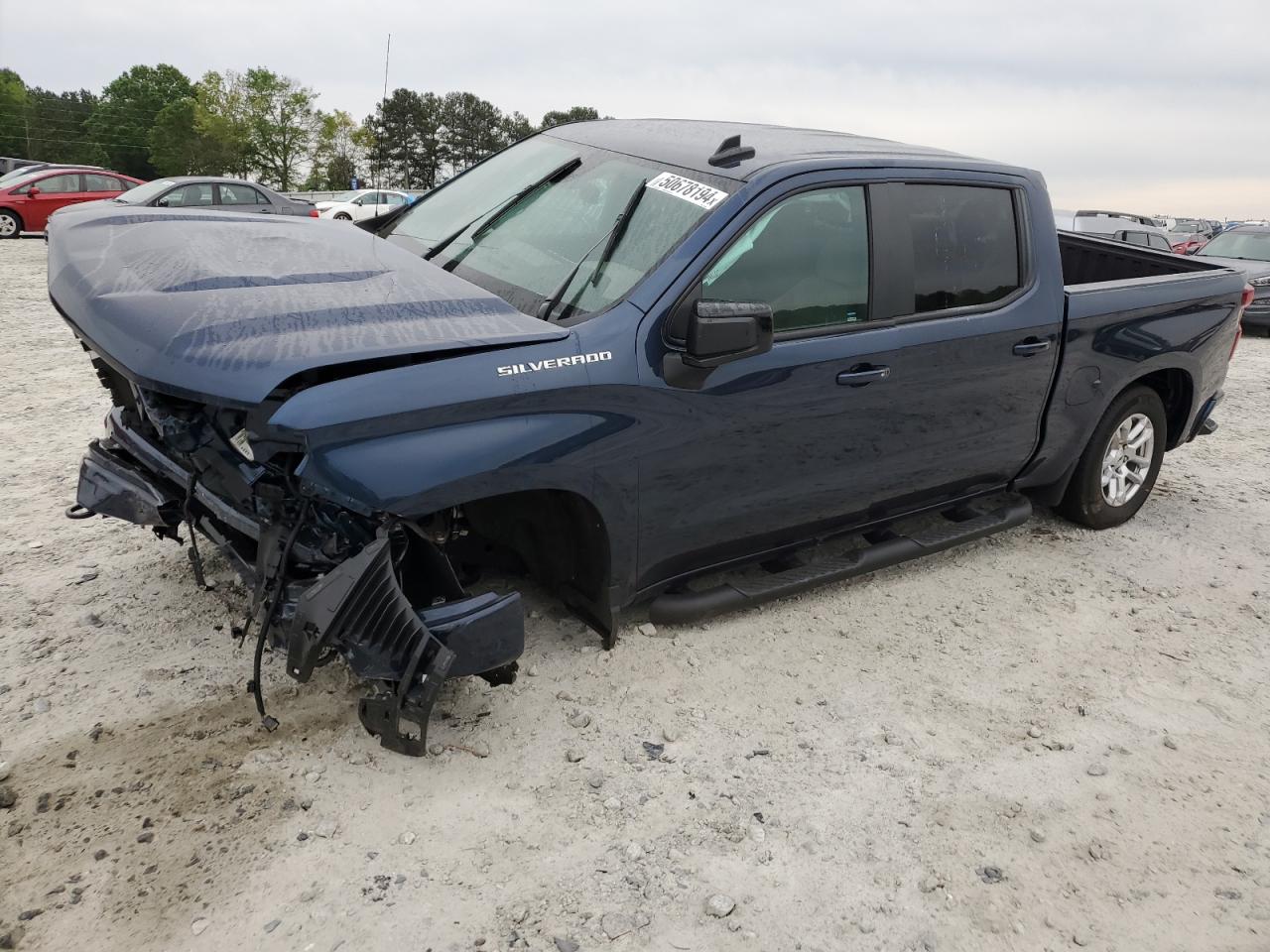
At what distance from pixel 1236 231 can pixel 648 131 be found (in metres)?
13.8

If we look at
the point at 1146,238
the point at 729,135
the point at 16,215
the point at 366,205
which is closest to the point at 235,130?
the point at 366,205

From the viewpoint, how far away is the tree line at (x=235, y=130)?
70.7 m

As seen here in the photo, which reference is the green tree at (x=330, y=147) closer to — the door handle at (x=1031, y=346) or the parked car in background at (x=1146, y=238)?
the parked car in background at (x=1146, y=238)

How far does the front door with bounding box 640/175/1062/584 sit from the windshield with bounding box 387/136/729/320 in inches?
9.8

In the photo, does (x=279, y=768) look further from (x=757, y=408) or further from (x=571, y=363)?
(x=757, y=408)

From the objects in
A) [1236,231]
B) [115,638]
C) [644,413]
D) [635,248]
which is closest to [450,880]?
[644,413]

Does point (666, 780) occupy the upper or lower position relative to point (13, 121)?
lower

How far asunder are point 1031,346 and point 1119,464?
1.31 metres

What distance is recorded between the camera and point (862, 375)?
3.73m

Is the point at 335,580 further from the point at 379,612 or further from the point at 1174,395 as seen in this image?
the point at 1174,395

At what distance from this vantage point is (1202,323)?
16.6ft

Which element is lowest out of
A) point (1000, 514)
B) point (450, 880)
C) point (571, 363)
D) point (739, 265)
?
point (450, 880)

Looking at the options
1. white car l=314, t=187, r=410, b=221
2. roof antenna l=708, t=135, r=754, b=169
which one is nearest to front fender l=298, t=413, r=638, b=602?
roof antenna l=708, t=135, r=754, b=169

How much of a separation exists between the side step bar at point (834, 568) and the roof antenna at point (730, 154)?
1.60 m
